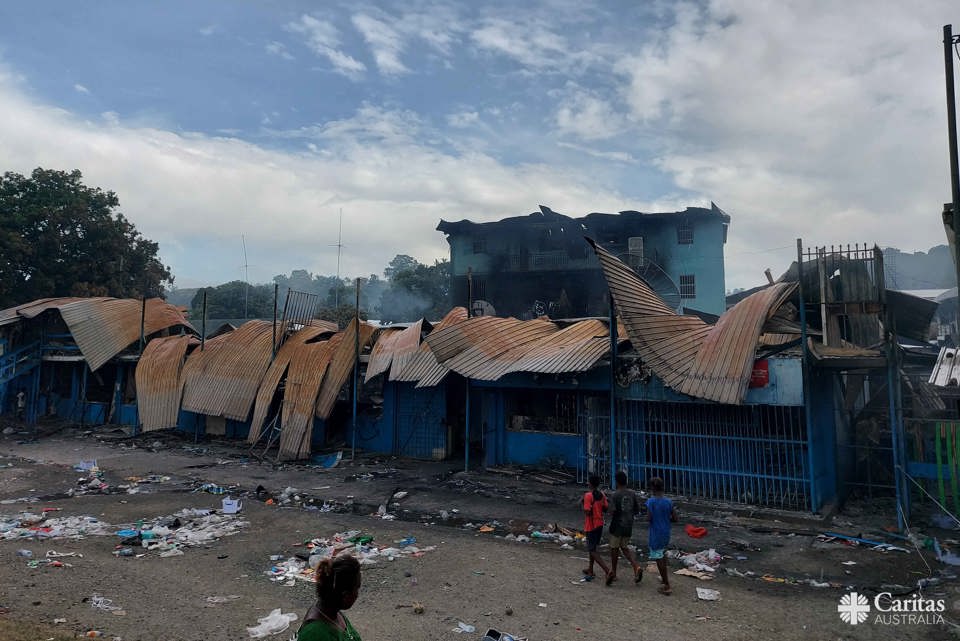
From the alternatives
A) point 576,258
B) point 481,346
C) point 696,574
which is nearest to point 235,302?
point 576,258

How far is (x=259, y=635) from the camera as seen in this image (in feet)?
18.2

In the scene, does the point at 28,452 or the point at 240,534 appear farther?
the point at 28,452

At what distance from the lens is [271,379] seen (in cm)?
1709

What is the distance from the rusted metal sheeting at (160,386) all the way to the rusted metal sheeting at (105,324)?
1533 millimetres

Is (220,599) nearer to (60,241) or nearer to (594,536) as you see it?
(594,536)

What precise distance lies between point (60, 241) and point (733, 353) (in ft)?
102

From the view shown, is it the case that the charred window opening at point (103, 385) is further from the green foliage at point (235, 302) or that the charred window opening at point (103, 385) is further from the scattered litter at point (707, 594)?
the green foliage at point (235, 302)

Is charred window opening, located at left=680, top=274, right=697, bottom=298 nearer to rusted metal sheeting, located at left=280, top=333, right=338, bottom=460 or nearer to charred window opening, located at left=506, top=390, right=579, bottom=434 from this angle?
charred window opening, located at left=506, top=390, right=579, bottom=434

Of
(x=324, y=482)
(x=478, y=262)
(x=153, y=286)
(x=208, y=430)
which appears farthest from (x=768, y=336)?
(x=153, y=286)

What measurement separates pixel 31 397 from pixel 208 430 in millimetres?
8811

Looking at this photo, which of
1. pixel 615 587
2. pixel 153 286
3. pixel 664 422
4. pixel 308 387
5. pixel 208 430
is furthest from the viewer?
pixel 153 286

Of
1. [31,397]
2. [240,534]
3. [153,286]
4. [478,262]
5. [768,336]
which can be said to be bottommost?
[240,534]

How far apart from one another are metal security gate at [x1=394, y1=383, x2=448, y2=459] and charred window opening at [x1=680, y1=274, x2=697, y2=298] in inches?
913

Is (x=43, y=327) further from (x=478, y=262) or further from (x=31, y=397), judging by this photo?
(x=478, y=262)
